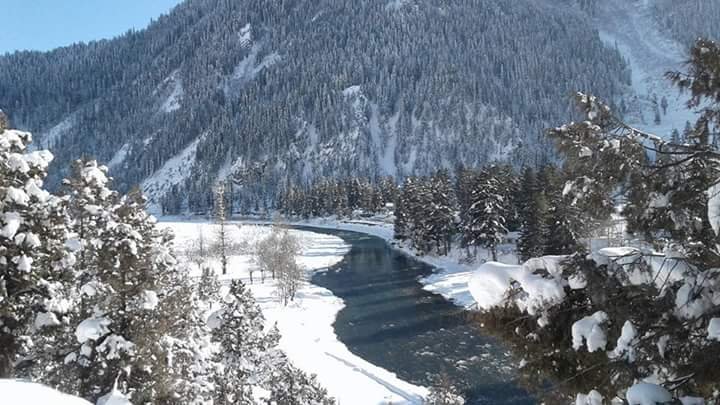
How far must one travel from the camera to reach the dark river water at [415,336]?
3091 centimetres

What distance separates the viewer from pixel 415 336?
131 ft

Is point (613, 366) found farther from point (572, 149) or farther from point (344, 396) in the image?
point (344, 396)

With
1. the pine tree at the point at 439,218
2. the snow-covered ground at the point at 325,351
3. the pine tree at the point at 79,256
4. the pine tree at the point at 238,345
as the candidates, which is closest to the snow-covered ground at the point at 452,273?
the pine tree at the point at 439,218

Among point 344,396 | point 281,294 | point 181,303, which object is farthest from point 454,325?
point 181,303

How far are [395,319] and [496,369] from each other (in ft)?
44.8

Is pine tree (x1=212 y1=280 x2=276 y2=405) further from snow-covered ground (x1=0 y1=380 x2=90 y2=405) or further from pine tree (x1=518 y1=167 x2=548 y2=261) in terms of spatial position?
pine tree (x1=518 y1=167 x2=548 y2=261)

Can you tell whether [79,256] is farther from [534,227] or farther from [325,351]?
[534,227]

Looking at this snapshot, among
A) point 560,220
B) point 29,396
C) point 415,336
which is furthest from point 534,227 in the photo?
point 29,396

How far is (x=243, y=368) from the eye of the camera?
76.1 feet

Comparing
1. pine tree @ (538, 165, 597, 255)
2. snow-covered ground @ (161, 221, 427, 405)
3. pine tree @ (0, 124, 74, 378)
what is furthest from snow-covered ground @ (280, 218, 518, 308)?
pine tree @ (0, 124, 74, 378)

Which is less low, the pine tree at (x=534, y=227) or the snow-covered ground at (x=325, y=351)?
the pine tree at (x=534, y=227)

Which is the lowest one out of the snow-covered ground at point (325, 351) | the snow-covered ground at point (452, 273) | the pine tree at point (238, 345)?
the snow-covered ground at point (325, 351)

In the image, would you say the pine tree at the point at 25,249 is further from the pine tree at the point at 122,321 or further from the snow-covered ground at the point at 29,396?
the snow-covered ground at the point at 29,396

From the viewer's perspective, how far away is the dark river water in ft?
101
